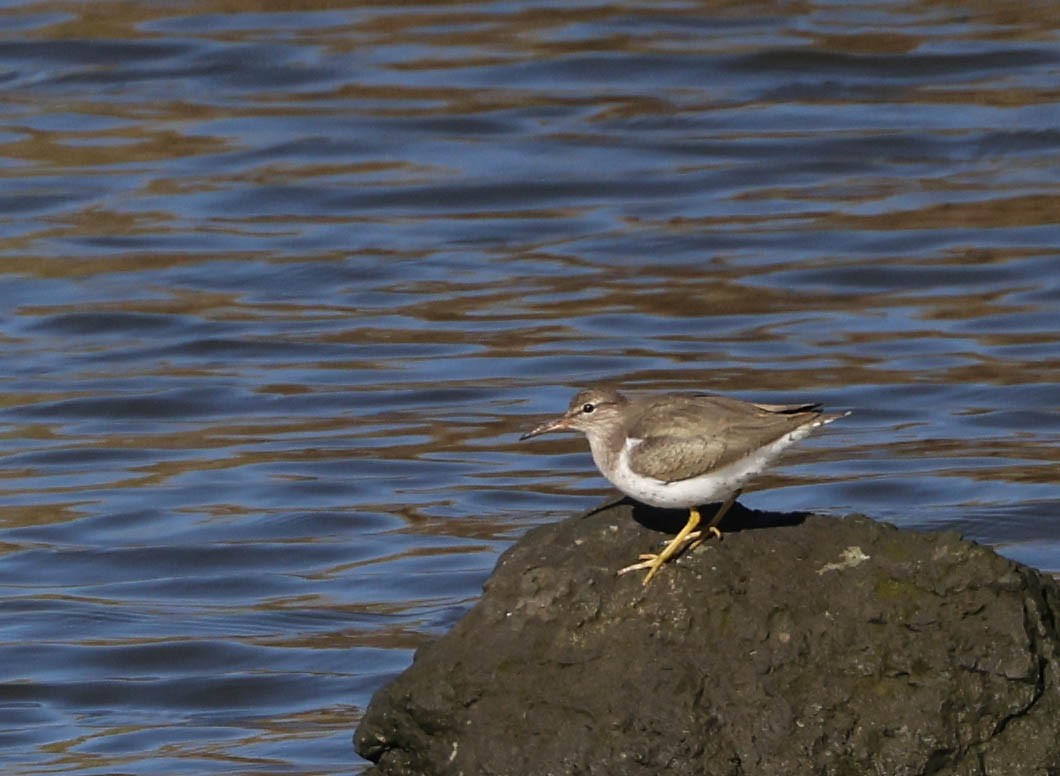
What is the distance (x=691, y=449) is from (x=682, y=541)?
11.9 inches

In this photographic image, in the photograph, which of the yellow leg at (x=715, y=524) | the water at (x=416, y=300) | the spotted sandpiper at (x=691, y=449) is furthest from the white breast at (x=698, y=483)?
the water at (x=416, y=300)

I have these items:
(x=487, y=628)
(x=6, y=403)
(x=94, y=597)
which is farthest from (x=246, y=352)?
(x=487, y=628)

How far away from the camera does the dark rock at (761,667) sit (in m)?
7.19

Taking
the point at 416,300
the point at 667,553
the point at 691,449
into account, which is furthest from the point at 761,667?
the point at 416,300

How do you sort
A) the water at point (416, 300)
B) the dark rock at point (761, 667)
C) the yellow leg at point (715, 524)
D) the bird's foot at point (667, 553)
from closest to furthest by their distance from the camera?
the dark rock at point (761, 667), the bird's foot at point (667, 553), the yellow leg at point (715, 524), the water at point (416, 300)

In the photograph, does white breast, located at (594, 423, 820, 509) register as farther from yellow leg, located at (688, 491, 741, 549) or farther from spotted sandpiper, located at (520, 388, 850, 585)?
yellow leg, located at (688, 491, 741, 549)

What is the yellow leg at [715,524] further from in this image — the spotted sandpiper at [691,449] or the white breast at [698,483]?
the white breast at [698,483]

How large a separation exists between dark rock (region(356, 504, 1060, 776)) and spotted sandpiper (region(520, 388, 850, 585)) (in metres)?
0.19

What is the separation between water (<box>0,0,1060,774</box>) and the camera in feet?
39.0

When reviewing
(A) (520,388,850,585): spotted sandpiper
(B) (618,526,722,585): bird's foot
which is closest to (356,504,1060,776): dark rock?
(B) (618,526,722,585): bird's foot

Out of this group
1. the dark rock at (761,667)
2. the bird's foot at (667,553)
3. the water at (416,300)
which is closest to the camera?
the dark rock at (761,667)

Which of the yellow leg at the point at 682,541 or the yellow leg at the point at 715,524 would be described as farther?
the yellow leg at the point at 715,524

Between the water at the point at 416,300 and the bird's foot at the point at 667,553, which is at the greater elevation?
the bird's foot at the point at 667,553

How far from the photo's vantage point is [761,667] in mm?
7211
